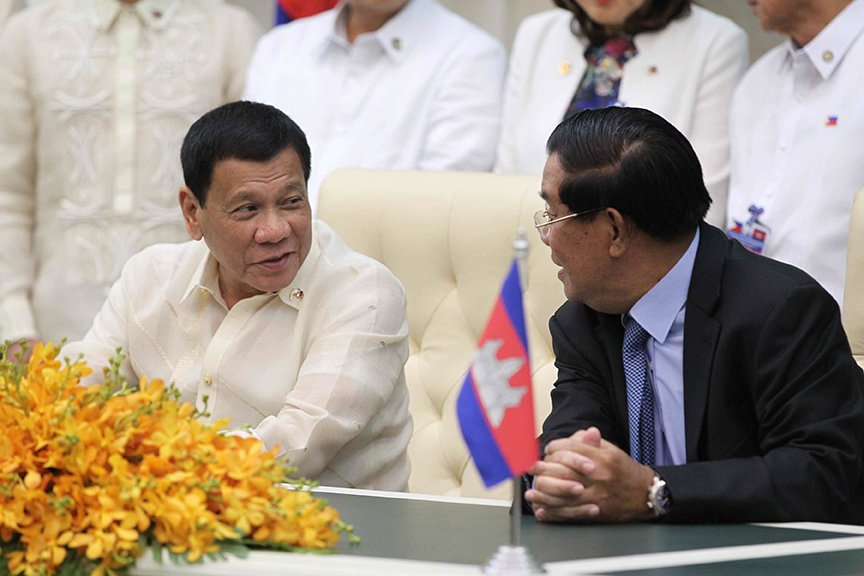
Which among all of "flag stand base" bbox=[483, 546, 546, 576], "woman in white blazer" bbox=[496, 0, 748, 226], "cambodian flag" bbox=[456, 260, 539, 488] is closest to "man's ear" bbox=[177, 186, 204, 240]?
"woman in white blazer" bbox=[496, 0, 748, 226]

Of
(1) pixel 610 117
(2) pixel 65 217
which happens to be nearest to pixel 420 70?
(2) pixel 65 217

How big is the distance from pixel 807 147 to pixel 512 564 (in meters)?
1.89

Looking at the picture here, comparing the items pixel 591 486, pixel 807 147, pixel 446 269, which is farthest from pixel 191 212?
pixel 807 147

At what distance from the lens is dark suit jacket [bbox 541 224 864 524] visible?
2.09 meters

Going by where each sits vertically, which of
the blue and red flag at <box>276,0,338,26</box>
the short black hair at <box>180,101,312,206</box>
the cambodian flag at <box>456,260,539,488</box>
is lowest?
the cambodian flag at <box>456,260,539,488</box>

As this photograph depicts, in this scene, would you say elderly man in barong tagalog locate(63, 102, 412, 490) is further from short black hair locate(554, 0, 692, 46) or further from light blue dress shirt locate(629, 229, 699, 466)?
short black hair locate(554, 0, 692, 46)

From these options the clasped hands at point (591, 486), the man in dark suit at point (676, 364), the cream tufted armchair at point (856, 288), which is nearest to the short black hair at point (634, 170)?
the man in dark suit at point (676, 364)

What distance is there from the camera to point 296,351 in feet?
8.84

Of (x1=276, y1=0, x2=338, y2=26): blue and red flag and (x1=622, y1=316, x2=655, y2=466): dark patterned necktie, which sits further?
(x1=276, y1=0, x2=338, y2=26): blue and red flag

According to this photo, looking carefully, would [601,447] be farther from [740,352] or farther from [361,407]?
[361,407]

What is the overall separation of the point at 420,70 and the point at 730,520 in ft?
6.41

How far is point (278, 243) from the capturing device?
8.69 ft

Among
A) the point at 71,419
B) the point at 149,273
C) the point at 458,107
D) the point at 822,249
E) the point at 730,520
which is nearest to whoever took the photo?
the point at 71,419

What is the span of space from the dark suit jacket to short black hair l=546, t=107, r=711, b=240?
4.2 inches
